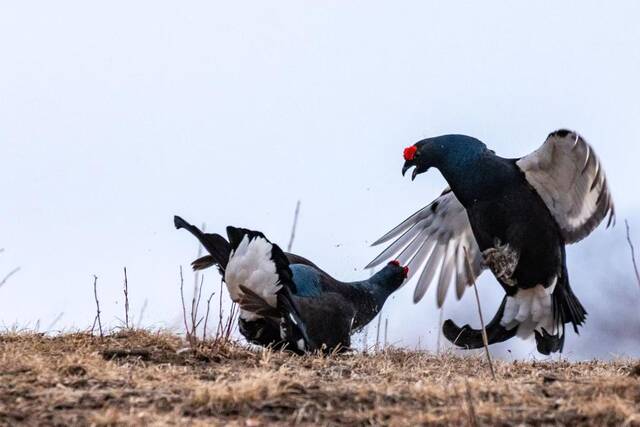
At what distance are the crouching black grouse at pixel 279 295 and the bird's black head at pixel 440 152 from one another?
1.41 m

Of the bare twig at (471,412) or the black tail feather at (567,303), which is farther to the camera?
the black tail feather at (567,303)

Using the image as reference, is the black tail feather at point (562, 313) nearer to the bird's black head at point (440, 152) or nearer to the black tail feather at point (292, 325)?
the bird's black head at point (440, 152)

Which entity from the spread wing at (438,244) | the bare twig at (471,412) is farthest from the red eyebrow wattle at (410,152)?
the bare twig at (471,412)

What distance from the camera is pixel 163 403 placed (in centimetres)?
398

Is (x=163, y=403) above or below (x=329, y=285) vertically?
below

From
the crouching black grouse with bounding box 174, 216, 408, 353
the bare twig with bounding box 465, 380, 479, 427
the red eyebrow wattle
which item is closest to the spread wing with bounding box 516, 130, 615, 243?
the red eyebrow wattle

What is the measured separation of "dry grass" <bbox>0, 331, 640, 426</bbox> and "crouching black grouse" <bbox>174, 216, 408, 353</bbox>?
0.85 m

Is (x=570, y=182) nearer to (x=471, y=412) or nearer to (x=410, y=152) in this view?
(x=410, y=152)

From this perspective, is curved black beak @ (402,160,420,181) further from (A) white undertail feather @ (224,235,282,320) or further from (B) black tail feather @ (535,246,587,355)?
(A) white undertail feather @ (224,235,282,320)

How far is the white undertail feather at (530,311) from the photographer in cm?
747

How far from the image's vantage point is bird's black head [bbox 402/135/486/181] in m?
7.48

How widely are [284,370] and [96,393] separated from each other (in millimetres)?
868

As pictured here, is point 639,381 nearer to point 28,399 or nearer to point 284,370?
point 284,370

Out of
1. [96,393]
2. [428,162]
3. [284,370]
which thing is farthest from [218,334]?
[428,162]
